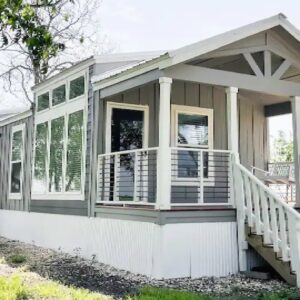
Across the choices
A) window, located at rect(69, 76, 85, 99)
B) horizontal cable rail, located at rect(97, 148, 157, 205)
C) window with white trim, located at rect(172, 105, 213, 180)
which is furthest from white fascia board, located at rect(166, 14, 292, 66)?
window, located at rect(69, 76, 85, 99)

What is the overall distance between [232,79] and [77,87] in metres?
3.45

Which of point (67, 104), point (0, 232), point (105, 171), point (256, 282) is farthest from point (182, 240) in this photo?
point (0, 232)

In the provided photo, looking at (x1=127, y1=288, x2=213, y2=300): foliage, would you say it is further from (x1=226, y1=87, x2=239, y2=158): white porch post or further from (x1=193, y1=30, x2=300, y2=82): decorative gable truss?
(x1=193, y1=30, x2=300, y2=82): decorative gable truss

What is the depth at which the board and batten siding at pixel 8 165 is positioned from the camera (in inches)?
457

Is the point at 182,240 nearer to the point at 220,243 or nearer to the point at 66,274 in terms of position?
the point at 220,243

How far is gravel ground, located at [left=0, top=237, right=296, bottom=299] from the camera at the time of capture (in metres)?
6.06

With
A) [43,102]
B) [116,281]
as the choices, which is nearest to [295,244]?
[116,281]

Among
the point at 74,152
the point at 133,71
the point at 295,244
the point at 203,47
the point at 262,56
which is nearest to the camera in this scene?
the point at 295,244

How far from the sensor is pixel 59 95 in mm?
10281

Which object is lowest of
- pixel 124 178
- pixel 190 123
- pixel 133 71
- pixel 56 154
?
pixel 124 178

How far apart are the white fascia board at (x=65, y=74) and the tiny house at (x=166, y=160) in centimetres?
3

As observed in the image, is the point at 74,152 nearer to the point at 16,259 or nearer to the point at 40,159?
the point at 40,159

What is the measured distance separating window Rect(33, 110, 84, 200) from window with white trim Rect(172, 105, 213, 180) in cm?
193

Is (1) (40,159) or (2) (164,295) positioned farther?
(1) (40,159)
